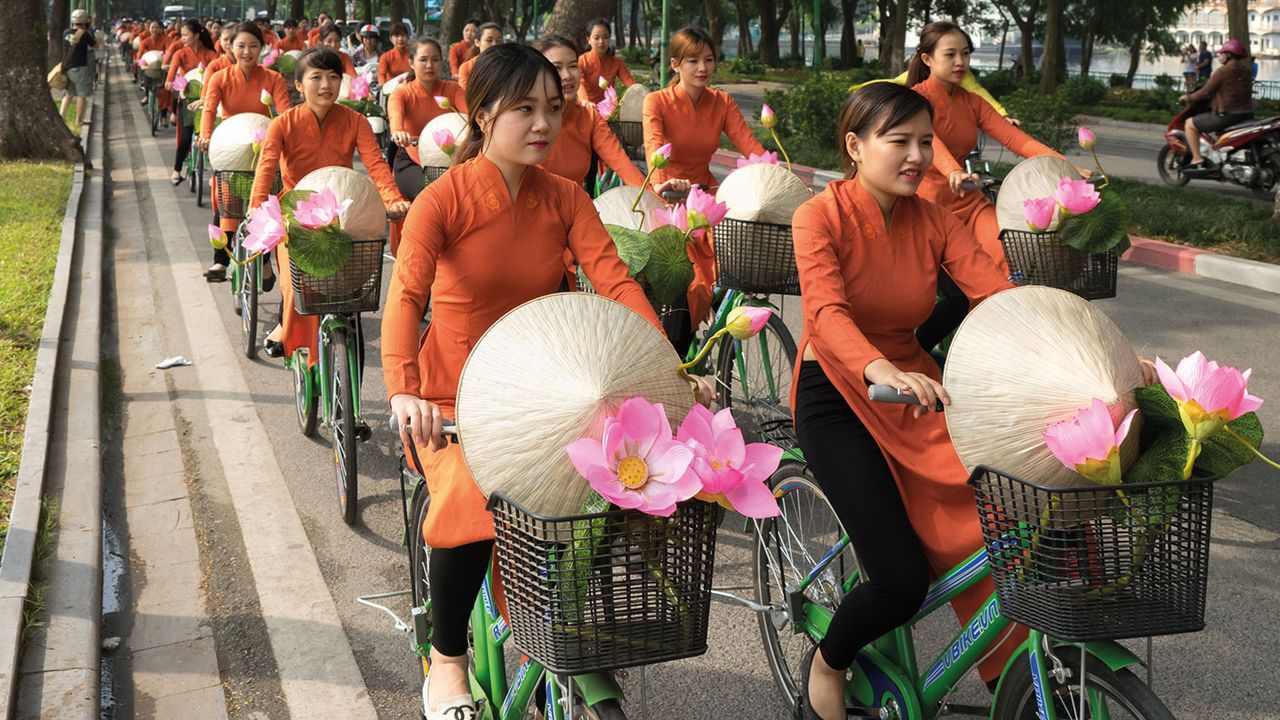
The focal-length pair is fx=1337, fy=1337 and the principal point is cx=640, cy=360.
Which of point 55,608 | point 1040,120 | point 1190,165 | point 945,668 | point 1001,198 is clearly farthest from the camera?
point 1190,165

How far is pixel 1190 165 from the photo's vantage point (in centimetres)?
1485

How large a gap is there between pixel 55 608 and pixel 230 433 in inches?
88.0

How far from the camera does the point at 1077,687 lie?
249cm

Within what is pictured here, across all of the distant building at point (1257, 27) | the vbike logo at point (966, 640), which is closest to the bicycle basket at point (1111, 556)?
the vbike logo at point (966, 640)

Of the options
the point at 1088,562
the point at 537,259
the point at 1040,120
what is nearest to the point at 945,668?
the point at 1088,562

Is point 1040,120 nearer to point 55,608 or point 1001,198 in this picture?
point 1001,198

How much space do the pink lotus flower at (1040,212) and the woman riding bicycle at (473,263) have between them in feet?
7.29

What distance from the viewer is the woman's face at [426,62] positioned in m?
8.74

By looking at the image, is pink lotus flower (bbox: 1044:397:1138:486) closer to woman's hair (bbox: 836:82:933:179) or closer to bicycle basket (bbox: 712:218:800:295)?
woman's hair (bbox: 836:82:933:179)

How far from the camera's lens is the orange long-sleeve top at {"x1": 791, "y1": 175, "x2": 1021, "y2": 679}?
3041 mm

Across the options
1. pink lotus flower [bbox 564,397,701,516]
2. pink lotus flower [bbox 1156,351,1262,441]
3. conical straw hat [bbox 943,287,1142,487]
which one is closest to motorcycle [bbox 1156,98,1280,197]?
conical straw hat [bbox 943,287,1142,487]

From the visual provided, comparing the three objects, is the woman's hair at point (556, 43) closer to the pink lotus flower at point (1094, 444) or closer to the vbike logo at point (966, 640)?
the vbike logo at point (966, 640)

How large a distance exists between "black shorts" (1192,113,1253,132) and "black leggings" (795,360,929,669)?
1284 centimetres

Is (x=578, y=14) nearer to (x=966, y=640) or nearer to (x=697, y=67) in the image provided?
(x=697, y=67)
